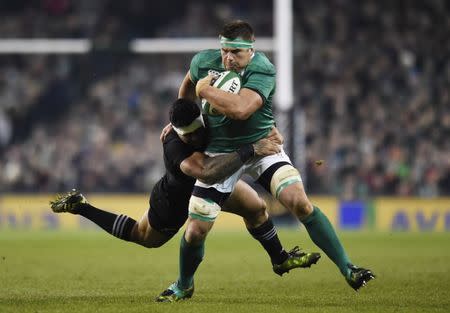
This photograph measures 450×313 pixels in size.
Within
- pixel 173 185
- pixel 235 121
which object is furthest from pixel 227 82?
pixel 173 185

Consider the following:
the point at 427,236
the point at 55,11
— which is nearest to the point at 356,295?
the point at 427,236

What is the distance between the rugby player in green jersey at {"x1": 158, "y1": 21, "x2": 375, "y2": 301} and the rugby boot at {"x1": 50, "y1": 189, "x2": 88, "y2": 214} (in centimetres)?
116

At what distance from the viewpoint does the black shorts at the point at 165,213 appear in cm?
A: 849

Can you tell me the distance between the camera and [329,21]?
2455 cm

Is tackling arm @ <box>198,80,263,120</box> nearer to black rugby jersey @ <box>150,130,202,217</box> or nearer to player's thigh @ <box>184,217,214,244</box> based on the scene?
black rugby jersey @ <box>150,130,202,217</box>

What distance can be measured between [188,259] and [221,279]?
2.36 m

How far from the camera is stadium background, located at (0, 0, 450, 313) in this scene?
20188 millimetres

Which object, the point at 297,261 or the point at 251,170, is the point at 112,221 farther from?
the point at 297,261

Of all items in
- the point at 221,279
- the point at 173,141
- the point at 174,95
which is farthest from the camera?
A: the point at 174,95

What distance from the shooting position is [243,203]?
28.0 feet

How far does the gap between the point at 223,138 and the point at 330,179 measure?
Answer: 12.8 m

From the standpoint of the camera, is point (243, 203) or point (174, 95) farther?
point (174, 95)

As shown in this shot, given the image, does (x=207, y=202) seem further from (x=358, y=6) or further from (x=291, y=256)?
(x=358, y=6)

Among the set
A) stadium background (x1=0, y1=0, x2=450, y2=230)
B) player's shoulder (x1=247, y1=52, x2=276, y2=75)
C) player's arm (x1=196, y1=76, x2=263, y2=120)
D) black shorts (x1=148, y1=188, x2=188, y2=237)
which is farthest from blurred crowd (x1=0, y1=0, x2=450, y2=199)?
player's arm (x1=196, y1=76, x2=263, y2=120)
